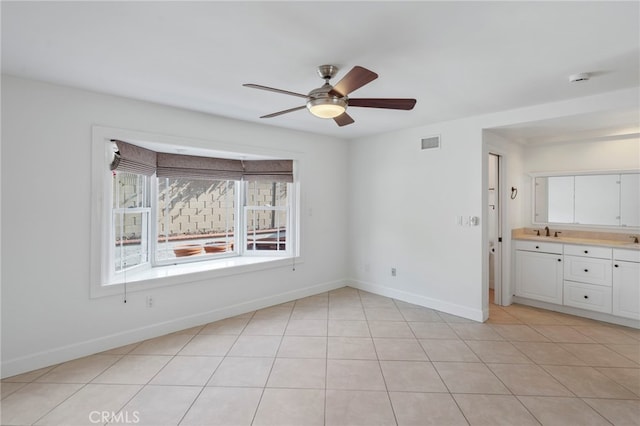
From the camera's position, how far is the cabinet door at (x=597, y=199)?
3.98 m

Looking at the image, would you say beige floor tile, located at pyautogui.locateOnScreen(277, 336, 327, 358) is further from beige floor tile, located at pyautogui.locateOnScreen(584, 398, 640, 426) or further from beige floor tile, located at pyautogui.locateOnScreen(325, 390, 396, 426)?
beige floor tile, located at pyautogui.locateOnScreen(584, 398, 640, 426)

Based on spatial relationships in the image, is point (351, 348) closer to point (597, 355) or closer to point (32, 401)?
point (597, 355)

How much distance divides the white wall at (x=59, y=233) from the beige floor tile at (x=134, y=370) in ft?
1.31

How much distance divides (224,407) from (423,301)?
2.92 m

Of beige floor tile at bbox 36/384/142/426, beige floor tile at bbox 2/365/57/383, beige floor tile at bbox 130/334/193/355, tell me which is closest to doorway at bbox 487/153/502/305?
beige floor tile at bbox 130/334/193/355

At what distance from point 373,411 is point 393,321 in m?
1.65

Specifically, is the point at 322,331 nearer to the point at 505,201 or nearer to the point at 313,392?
the point at 313,392

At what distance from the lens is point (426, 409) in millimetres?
2076

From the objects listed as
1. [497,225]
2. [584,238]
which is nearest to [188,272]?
[497,225]

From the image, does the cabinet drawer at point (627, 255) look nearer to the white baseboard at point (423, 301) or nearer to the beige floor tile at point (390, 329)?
the white baseboard at point (423, 301)

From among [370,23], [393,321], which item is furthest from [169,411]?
[370,23]

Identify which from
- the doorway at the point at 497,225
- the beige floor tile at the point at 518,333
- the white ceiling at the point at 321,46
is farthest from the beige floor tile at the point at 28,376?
the doorway at the point at 497,225

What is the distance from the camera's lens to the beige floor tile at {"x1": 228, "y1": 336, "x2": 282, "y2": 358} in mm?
2838

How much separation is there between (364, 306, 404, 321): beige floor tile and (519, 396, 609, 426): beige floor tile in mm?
1625
